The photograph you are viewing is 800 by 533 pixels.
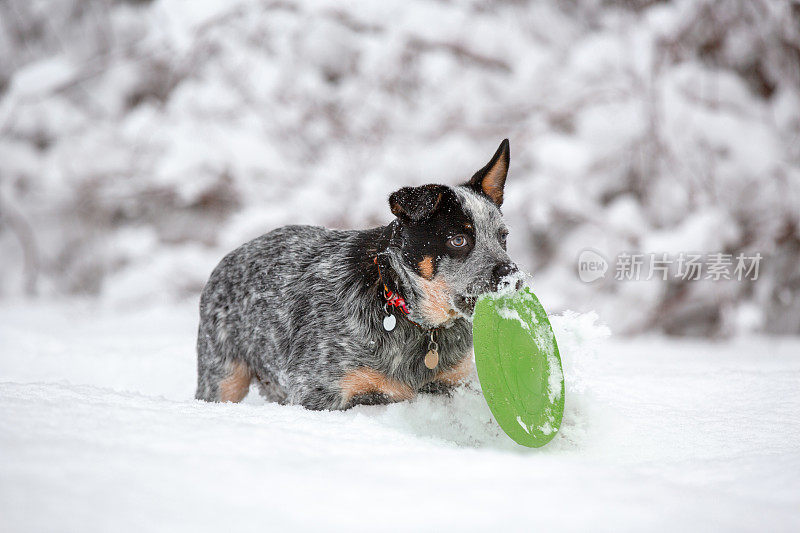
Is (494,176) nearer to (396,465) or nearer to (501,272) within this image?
(501,272)

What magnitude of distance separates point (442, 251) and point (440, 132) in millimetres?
4803

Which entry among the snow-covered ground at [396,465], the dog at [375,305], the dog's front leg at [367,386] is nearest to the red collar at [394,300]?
the dog at [375,305]

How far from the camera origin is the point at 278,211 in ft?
22.7

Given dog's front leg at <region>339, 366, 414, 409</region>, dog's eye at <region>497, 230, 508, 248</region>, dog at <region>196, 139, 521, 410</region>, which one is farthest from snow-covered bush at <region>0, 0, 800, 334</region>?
dog's front leg at <region>339, 366, 414, 409</region>

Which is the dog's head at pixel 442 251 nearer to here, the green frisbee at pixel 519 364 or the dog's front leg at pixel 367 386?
the green frisbee at pixel 519 364

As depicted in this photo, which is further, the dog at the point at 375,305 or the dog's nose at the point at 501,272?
the dog at the point at 375,305

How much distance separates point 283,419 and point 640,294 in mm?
5344

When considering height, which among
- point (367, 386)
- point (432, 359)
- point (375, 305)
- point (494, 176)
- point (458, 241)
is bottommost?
point (367, 386)

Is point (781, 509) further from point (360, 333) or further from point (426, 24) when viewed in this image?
point (426, 24)

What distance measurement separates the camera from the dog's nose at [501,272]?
7.91 feet

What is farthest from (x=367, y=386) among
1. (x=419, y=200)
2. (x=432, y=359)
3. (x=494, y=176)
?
(x=494, y=176)

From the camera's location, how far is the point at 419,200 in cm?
257

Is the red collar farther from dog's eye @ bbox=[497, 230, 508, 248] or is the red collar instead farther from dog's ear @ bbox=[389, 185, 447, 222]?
dog's eye @ bbox=[497, 230, 508, 248]

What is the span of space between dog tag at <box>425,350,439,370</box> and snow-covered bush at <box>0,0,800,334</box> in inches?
167
